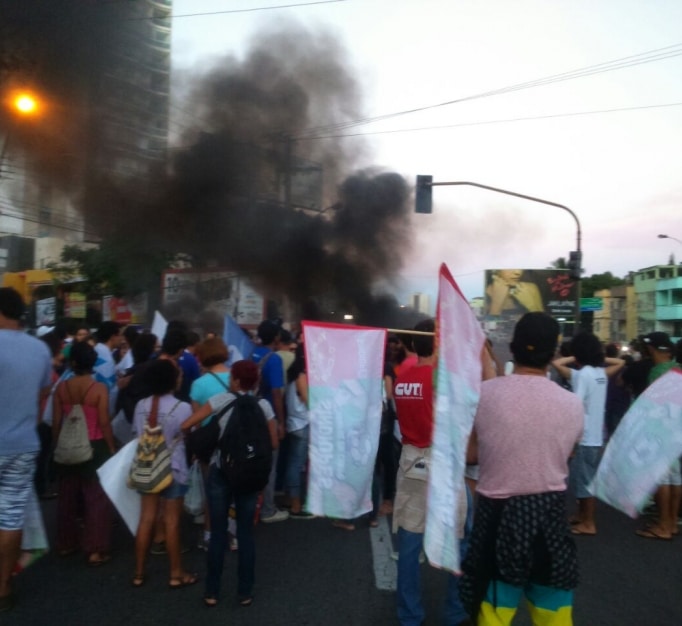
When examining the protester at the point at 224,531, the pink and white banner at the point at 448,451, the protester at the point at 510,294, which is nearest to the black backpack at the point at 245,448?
the protester at the point at 224,531

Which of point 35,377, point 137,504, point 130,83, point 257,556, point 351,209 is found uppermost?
point 130,83

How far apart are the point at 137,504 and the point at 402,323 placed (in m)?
17.0

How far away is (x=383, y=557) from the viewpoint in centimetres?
451

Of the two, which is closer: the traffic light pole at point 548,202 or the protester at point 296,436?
the protester at point 296,436

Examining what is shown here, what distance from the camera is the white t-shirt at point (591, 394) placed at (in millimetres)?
5215

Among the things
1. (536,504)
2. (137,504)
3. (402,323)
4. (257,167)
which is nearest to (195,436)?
(137,504)

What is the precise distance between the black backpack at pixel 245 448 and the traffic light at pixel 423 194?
9570 mm

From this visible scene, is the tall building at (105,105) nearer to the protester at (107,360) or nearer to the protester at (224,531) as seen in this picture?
the protester at (107,360)

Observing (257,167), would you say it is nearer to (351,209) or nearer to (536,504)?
(351,209)

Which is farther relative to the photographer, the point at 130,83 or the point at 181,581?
the point at 130,83

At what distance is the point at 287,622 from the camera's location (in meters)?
3.47

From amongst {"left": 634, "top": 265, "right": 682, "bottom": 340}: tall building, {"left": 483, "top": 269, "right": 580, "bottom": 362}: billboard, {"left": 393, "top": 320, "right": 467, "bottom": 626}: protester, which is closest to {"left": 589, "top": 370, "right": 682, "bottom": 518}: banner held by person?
{"left": 393, "top": 320, "right": 467, "bottom": 626}: protester

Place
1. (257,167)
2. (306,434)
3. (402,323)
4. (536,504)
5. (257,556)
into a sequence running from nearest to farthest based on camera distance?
1. (536,504)
2. (257,556)
3. (306,434)
4. (257,167)
5. (402,323)

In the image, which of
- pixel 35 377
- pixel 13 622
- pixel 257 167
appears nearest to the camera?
pixel 13 622
